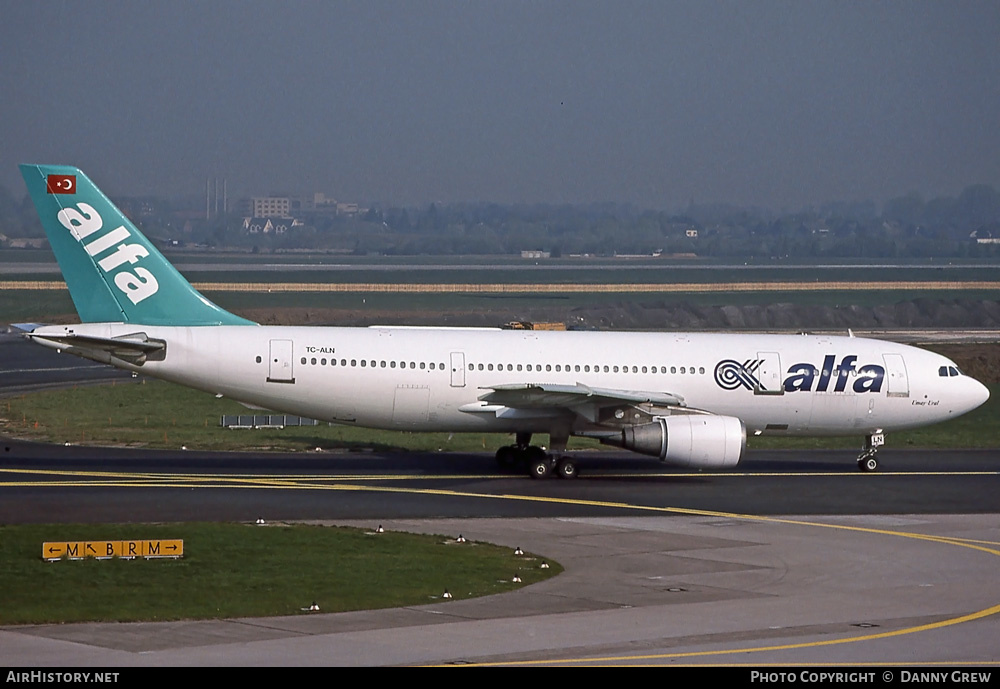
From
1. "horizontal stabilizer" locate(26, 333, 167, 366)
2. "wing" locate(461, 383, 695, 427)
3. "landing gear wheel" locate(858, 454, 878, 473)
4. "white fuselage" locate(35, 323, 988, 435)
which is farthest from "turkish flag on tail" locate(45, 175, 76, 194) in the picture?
"landing gear wheel" locate(858, 454, 878, 473)

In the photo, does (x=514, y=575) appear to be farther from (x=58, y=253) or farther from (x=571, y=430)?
(x=58, y=253)

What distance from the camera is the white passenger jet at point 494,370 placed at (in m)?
34.8

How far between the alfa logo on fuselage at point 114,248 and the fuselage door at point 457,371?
26.3ft

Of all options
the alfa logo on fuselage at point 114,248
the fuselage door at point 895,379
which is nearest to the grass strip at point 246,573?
the alfa logo on fuselage at point 114,248

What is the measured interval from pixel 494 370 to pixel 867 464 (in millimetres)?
11366

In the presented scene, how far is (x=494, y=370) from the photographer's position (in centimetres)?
3684

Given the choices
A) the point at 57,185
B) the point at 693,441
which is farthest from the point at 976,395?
the point at 57,185

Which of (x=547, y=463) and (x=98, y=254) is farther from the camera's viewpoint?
(x=547, y=463)

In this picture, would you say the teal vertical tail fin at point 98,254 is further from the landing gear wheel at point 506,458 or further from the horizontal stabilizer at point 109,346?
the landing gear wheel at point 506,458

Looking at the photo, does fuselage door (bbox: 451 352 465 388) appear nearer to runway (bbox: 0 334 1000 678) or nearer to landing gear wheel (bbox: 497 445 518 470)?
runway (bbox: 0 334 1000 678)

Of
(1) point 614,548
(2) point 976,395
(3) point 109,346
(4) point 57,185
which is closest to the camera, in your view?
(1) point 614,548

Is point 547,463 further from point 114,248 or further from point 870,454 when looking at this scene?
point 114,248
